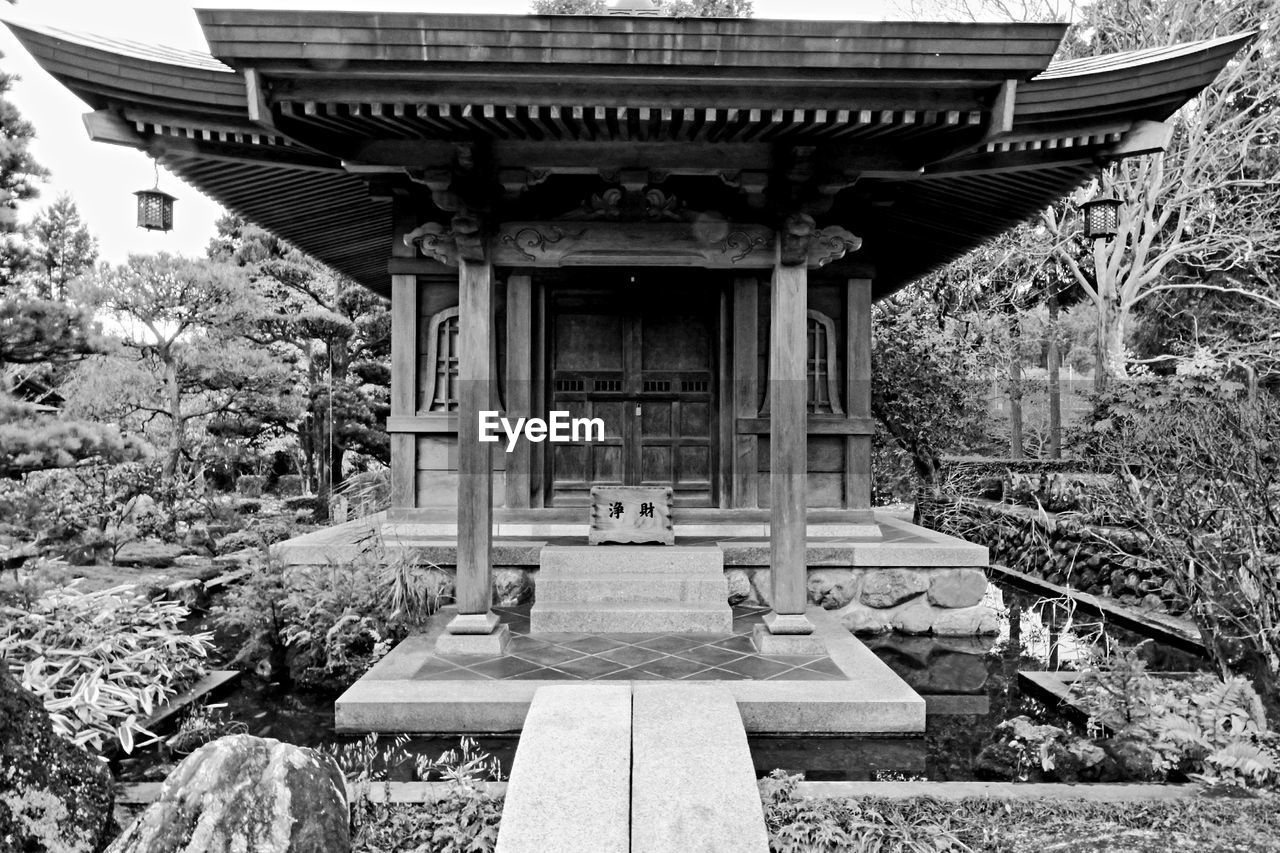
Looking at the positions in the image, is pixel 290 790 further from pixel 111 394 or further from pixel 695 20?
pixel 111 394

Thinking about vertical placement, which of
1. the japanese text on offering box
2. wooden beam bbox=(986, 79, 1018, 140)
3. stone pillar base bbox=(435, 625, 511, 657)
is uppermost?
wooden beam bbox=(986, 79, 1018, 140)

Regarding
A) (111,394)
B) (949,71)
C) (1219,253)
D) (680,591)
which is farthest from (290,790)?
(1219,253)

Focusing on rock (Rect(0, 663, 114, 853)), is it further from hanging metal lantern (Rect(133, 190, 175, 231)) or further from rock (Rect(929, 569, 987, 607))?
rock (Rect(929, 569, 987, 607))

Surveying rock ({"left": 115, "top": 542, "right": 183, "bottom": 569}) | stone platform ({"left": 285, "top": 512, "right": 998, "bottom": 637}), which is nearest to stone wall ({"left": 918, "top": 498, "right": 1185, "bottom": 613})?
stone platform ({"left": 285, "top": 512, "right": 998, "bottom": 637})

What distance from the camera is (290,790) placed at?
118 inches

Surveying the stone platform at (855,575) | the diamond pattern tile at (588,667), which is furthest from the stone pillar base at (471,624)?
the stone platform at (855,575)

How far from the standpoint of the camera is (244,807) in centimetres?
290

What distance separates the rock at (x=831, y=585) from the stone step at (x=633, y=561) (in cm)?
117

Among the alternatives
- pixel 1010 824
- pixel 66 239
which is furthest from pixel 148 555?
pixel 66 239

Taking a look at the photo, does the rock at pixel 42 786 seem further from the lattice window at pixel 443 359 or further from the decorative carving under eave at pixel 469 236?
the lattice window at pixel 443 359

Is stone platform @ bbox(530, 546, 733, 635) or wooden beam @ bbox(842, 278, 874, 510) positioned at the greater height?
wooden beam @ bbox(842, 278, 874, 510)

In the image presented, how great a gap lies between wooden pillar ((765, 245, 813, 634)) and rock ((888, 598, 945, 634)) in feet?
6.83

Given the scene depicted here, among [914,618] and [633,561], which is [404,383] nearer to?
[633,561]

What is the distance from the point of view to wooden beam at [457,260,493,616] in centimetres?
576
